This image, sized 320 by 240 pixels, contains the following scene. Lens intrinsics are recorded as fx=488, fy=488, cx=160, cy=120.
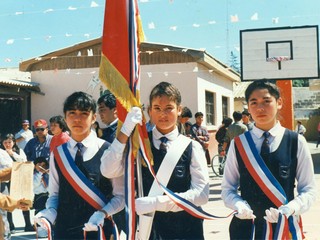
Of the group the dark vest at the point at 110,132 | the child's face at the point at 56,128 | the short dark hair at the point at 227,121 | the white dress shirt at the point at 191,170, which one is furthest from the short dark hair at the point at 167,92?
the short dark hair at the point at 227,121

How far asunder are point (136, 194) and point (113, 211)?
17 centimetres

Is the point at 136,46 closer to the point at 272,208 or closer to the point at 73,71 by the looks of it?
the point at 272,208

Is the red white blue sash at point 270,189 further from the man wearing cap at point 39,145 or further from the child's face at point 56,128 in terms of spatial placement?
the man wearing cap at point 39,145

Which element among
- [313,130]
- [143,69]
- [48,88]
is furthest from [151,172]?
[313,130]

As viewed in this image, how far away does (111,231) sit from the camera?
288 cm

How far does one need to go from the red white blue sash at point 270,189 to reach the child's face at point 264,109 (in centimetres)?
18

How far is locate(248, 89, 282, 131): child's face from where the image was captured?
2785 millimetres

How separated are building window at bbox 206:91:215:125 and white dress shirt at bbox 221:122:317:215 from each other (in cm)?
1439

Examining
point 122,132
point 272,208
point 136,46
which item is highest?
point 136,46

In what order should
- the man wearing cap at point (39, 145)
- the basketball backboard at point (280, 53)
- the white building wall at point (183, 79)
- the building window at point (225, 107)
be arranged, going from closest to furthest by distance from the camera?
the man wearing cap at point (39, 145)
the basketball backboard at point (280, 53)
the white building wall at point (183, 79)
the building window at point (225, 107)

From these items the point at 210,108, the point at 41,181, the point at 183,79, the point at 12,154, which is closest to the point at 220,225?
the point at 41,181

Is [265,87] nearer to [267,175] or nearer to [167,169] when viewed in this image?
[267,175]

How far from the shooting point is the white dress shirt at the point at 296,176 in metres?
2.62

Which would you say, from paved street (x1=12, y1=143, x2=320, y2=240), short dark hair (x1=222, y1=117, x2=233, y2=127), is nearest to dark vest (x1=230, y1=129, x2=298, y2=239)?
paved street (x1=12, y1=143, x2=320, y2=240)
